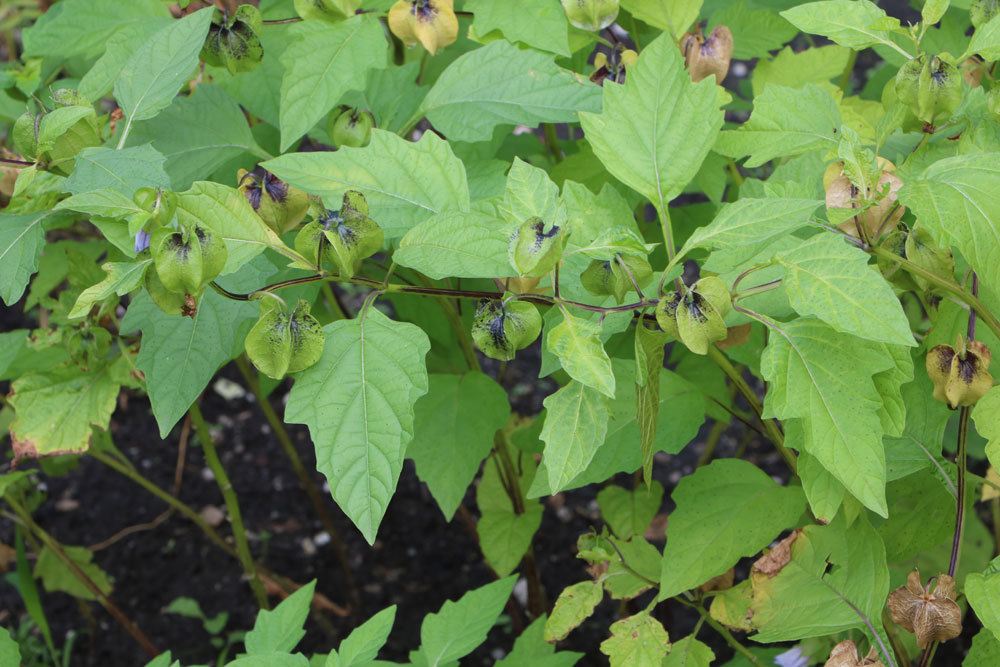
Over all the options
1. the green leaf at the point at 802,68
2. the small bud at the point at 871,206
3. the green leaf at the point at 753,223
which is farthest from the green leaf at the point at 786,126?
the green leaf at the point at 802,68

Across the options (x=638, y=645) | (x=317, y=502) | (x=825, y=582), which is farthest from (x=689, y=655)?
(x=317, y=502)

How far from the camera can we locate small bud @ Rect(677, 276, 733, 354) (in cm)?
75

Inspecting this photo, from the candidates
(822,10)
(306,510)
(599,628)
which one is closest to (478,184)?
(822,10)

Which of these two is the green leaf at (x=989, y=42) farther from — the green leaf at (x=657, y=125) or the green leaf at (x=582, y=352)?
the green leaf at (x=582, y=352)

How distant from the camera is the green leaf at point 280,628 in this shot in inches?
41.3

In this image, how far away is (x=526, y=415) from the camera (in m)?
2.41

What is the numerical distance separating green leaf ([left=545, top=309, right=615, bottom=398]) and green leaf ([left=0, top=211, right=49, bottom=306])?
0.48 m

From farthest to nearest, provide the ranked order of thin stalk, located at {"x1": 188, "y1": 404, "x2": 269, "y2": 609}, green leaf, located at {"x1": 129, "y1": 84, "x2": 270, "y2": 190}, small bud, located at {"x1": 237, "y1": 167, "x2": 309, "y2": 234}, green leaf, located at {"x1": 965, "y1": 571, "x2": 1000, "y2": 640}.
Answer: thin stalk, located at {"x1": 188, "y1": 404, "x2": 269, "y2": 609} < green leaf, located at {"x1": 129, "y1": 84, "x2": 270, "y2": 190} < small bud, located at {"x1": 237, "y1": 167, "x2": 309, "y2": 234} < green leaf, located at {"x1": 965, "y1": 571, "x2": 1000, "y2": 640}

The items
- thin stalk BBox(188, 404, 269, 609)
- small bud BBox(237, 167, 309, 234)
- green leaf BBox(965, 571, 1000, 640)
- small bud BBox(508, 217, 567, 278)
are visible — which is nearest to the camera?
small bud BBox(508, 217, 567, 278)

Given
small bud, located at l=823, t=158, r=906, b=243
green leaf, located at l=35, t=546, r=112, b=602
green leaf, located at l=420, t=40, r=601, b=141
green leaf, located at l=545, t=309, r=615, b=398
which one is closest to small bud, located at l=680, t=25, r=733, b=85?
green leaf, located at l=420, t=40, r=601, b=141

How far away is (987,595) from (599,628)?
1173 mm

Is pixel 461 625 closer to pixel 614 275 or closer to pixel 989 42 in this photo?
pixel 614 275

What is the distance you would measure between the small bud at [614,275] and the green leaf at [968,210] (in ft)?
0.72

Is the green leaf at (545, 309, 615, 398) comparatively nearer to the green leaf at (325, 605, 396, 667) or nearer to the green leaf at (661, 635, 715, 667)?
the green leaf at (325, 605, 396, 667)
